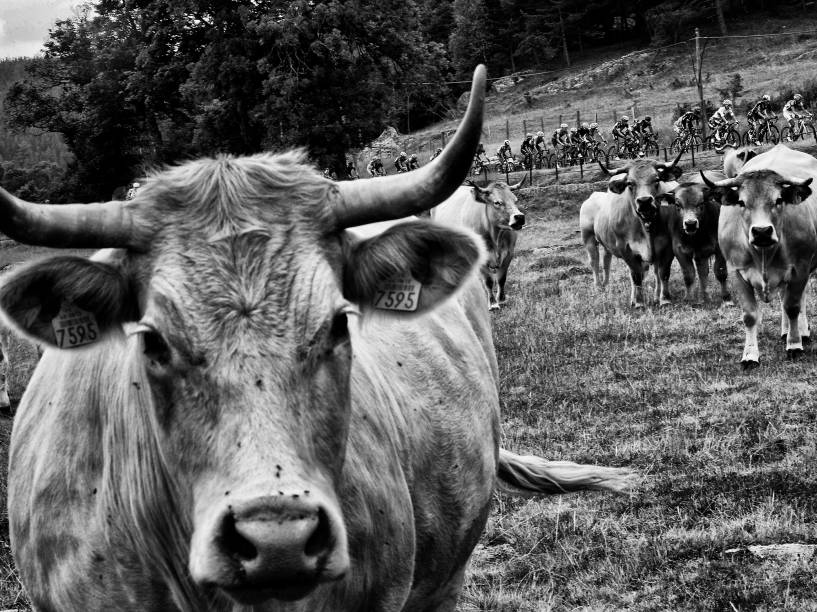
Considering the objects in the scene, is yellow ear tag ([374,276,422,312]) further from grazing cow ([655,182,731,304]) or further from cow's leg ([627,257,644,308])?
cow's leg ([627,257,644,308])

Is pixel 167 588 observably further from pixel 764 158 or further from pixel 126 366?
pixel 764 158

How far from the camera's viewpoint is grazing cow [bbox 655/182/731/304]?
14.5 meters

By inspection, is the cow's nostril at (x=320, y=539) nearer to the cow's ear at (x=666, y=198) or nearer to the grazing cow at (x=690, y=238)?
the grazing cow at (x=690, y=238)

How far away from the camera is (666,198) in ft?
49.9

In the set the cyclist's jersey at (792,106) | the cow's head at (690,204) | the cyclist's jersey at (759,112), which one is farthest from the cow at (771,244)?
the cyclist's jersey at (759,112)

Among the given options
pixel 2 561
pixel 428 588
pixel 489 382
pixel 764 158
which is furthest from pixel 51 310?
pixel 764 158

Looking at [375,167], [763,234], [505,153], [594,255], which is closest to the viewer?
[763,234]

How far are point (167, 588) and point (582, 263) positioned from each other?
19.0m

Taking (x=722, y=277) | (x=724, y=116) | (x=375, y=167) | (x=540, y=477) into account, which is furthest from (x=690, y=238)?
(x=375, y=167)

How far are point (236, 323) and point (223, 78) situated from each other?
1203 inches

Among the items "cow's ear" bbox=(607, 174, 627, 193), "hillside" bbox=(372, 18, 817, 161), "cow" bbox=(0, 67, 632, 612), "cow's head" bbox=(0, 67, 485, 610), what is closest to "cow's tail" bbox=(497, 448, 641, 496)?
"cow" bbox=(0, 67, 632, 612)

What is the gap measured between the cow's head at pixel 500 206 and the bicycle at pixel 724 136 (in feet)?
63.7

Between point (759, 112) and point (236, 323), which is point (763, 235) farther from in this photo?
point (759, 112)

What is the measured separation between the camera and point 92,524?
2.89 m
